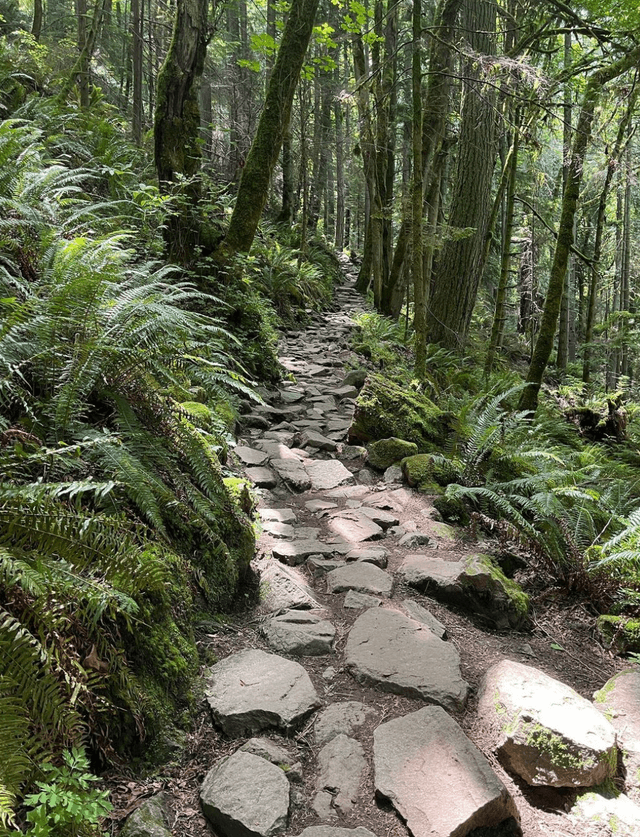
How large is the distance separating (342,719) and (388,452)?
3295mm

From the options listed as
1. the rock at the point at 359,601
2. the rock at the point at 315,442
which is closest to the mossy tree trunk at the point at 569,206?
the rock at the point at 315,442

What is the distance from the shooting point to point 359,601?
3191mm

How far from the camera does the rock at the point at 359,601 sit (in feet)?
10.3

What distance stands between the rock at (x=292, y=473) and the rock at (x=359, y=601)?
164cm

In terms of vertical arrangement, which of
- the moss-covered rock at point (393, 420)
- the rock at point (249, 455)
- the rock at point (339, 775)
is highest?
the moss-covered rock at point (393, 420)

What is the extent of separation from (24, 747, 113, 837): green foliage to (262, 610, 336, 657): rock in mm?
1243

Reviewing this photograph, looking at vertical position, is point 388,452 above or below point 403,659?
above

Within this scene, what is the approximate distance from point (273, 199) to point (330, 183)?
17.6 meters

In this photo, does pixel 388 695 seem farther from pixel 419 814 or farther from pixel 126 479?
pixel 126 479

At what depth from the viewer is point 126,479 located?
2.26 metres

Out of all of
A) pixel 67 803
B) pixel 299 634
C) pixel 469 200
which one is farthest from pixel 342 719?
pixel 469 200

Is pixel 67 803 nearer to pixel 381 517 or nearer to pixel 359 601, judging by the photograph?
pixel 359 601

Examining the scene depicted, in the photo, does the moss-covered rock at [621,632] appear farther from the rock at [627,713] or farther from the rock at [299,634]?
the rock at [299,634]

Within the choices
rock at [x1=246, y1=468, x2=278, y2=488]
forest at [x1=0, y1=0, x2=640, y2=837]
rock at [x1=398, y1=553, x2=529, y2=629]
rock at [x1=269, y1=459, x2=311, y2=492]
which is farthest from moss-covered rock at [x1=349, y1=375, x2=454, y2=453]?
rock at [x1=398, y1=553, x2=529, y2=629]
